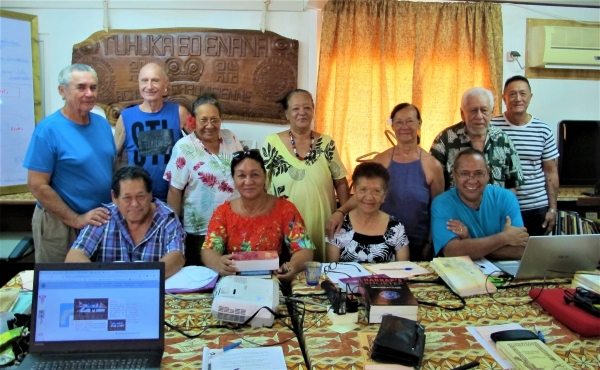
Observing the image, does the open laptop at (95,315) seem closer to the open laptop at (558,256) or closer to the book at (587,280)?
the open laptop at (558,256)

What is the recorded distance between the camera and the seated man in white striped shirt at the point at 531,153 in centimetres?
298

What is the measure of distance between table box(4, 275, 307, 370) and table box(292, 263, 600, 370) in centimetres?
6

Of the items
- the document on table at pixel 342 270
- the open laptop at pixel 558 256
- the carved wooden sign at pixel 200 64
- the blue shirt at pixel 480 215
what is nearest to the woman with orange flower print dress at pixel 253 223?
the document on table at pixel 342 270

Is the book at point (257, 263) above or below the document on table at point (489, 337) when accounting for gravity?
above

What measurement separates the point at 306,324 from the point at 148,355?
516 millimetres

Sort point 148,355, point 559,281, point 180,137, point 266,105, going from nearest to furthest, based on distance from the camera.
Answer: point 148,355 → point 559,281 → point 180,137 → point 266,105

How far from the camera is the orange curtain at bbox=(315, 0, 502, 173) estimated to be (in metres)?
3.53

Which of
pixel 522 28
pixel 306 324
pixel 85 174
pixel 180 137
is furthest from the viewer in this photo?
pixel 522 28

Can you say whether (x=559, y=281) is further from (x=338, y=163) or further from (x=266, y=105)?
(x=266, y=105)

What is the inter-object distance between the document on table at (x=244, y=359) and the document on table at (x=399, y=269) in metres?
0.78

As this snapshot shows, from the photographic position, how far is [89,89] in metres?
2.42

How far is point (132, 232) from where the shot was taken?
2088 mm

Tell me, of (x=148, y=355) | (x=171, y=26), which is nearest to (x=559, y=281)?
(x=148, y=355)

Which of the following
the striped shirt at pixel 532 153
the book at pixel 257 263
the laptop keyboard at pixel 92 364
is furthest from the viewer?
the striped shirt at pixel 532 153
